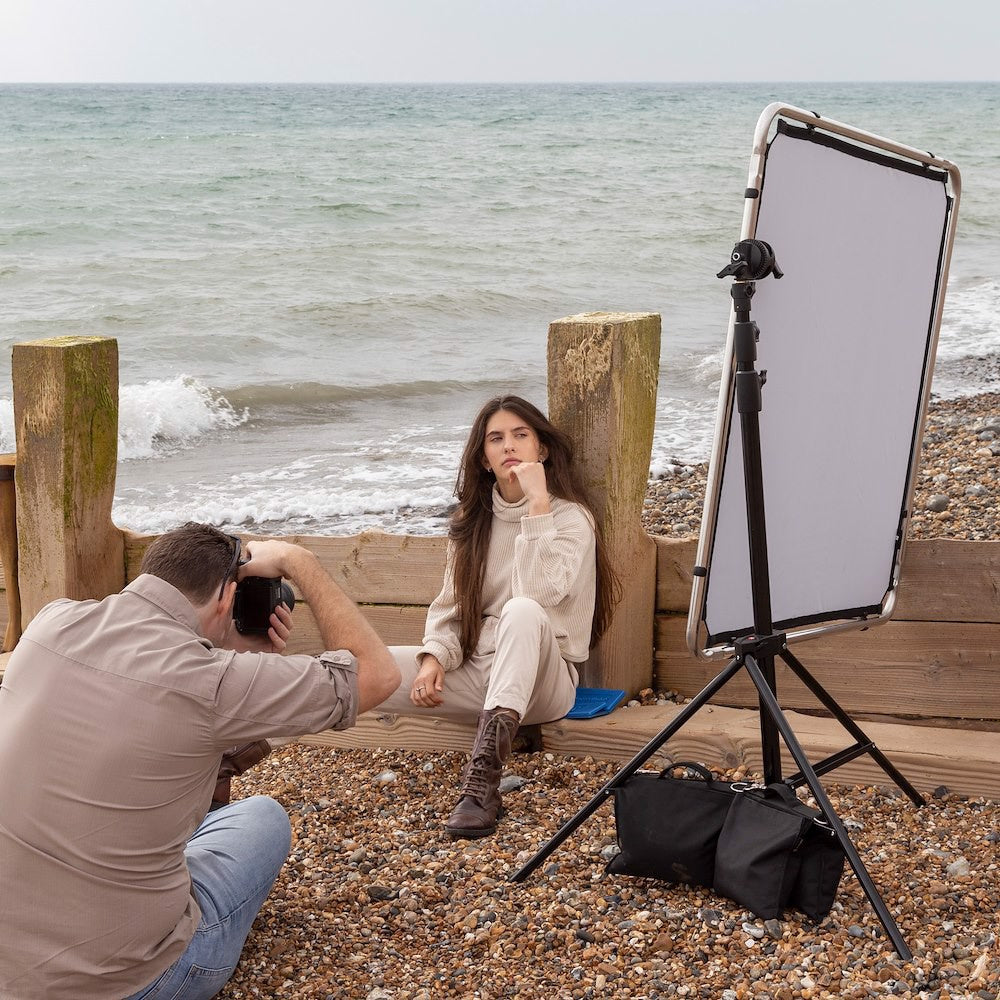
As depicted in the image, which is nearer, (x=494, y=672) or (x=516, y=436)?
(x=494, y=672)

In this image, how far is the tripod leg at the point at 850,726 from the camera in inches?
116

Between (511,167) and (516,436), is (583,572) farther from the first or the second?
(511,167)

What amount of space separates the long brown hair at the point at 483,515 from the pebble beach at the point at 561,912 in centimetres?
47

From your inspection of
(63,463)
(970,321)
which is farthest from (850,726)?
(970,321)

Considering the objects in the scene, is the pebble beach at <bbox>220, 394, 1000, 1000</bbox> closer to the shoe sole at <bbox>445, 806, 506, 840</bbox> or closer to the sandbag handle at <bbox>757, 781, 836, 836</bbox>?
the shoe sole at <bbox>445, 806, 506, 840</bbox>

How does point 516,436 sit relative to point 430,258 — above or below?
above

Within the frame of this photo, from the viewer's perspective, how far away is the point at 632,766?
2.86 metres

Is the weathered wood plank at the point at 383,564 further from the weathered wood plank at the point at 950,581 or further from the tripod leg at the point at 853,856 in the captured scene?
the tripod leg at the point at 853,856

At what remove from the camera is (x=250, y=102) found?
47.2 metres

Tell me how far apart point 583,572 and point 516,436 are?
1.60 ft

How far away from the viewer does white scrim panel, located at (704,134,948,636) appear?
2.75 meters

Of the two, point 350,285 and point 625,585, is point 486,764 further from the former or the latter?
point 350,285

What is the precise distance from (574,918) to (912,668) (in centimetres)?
150

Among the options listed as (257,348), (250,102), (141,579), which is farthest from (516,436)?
(250,102)
